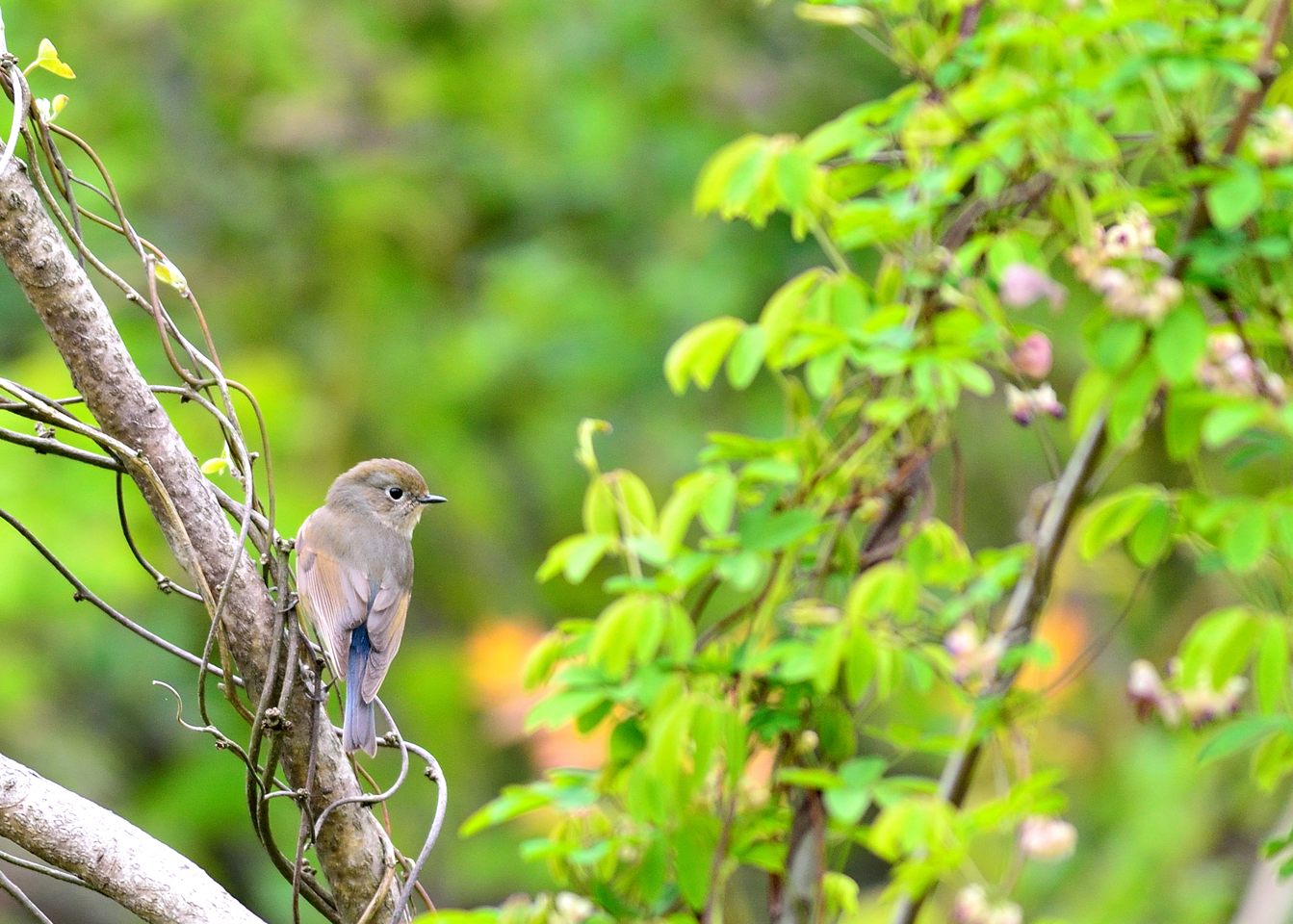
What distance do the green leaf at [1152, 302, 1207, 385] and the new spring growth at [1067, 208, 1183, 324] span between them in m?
0.02

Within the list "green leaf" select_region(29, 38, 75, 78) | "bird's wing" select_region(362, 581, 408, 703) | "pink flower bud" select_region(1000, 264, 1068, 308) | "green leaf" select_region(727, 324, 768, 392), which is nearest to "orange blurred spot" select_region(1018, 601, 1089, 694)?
"bird's wing" select_region(362, 581, 408, 703)

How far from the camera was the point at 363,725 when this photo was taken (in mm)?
2795

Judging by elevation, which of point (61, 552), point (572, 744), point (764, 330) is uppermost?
point (764, 330)

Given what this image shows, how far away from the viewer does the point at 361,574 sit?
3.55m

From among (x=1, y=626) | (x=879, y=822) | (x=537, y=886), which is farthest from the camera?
(x=537, y=886)

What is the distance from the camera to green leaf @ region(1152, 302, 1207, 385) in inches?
83.0

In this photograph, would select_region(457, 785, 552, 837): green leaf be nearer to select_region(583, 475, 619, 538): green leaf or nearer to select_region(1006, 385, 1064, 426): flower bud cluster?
select_region(583, 475, 619, 538): green leaf

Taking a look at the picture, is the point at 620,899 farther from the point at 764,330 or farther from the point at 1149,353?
the point at 1149,353

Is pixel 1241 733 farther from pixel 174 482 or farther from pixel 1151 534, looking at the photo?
pixel 174 482

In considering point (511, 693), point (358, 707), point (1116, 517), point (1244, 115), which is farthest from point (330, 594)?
point (511, 693)

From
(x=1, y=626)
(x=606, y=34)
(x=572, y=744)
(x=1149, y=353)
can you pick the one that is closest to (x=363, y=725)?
(x=1149, y=353)

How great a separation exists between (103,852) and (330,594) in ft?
4.41

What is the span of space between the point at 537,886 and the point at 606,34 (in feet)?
13.2

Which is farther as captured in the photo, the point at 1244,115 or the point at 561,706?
the point at 561,706
